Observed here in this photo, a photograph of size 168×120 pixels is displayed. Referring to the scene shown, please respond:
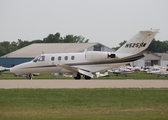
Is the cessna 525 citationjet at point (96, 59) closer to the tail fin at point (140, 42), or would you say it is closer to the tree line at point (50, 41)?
the tail fin at point (140, 42)

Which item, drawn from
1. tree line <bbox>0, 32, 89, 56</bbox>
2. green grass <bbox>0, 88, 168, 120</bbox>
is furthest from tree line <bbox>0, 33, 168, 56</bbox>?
green grass <bbox>0, 88, 168, 120</bbox>

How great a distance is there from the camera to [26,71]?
34188 mm

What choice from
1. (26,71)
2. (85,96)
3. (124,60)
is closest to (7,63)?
(26,71)

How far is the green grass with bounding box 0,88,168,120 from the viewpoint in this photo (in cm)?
1059

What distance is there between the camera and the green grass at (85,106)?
10.6 metres

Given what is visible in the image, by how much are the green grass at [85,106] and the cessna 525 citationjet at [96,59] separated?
1421 cm

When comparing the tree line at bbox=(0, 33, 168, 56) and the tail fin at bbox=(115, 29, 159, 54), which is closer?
the tail fin at bbox=(115, 29, 159, 54)

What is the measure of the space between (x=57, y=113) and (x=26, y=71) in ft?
77.9

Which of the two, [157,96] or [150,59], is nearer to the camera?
[157,96]

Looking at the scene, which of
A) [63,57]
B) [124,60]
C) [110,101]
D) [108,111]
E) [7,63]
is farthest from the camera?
[7,63]

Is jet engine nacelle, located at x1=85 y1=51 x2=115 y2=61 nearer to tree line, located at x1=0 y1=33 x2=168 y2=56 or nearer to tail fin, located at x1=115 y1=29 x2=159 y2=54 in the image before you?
tail fin, located at x1=115 y1=29 x2=159 y2=54

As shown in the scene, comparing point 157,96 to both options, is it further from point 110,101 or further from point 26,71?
point 26,71

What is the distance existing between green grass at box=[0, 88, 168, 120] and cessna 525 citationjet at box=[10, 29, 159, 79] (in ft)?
46.6

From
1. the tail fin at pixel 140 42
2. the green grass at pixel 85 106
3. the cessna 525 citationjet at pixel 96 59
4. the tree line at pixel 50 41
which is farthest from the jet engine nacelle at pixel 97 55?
the tree line at pixel 50 41
